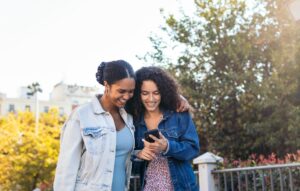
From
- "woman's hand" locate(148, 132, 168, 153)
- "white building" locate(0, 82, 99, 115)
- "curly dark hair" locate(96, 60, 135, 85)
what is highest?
"white building" locate(0, 82, 99, 115)

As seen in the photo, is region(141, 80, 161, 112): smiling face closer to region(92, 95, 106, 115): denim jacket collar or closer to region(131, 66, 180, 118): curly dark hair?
region(131, 66, 180, 118): curly dark hair

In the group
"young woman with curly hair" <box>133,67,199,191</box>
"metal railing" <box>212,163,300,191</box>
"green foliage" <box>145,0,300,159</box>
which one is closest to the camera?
"young woman with curly hair" <box>133,67,199,191</box>

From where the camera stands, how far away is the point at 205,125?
1138 cm

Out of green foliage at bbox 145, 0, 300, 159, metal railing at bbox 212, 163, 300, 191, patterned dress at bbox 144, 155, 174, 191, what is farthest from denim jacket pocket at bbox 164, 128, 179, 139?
green foliage at bbox 145, 0, 300, 159

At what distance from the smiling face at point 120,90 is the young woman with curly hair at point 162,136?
0.84 feet

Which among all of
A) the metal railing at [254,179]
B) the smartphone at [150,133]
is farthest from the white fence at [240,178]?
the smartphone at [150,133]

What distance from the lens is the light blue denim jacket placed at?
8.10ft

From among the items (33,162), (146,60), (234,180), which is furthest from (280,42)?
(33,162)

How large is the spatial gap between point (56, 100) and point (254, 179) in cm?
5158

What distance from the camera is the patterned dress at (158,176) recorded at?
276 cm

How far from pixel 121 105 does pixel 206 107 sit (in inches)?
347

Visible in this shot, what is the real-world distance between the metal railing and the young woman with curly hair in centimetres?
211

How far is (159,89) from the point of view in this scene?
2857 mm

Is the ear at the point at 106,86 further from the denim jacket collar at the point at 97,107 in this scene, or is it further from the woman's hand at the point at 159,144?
the woman's hand at the point at 159,144
